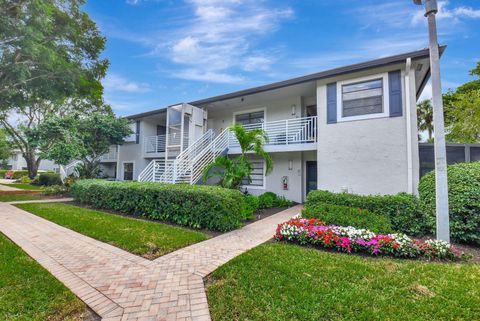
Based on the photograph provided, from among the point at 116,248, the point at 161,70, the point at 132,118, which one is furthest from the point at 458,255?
the point at 132,118

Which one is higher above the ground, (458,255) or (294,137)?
(294,137)

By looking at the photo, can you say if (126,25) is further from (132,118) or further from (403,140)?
(403,140)

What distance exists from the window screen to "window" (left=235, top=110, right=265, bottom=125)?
5.23 m

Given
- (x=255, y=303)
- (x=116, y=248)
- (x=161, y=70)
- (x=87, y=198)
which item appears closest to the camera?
(x=255, y=303)

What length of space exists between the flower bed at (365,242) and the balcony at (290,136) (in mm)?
5138

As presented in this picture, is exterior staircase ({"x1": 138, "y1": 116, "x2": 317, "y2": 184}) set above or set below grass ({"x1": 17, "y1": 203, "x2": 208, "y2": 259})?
above

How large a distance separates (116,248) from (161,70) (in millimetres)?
12787

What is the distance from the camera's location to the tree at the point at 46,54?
9.26m

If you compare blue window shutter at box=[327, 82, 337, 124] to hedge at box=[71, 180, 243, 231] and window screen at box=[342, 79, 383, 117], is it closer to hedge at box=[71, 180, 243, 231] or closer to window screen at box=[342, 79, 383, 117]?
window screen at box=[342, 79, 383, 117]

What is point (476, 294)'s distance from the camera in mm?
3053

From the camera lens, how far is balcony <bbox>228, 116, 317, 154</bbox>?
1015cm

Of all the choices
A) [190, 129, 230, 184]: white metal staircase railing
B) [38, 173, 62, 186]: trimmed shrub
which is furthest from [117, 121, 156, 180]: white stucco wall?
[190, 129, 230, 184]: white metal staircase railing

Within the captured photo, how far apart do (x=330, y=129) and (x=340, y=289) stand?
6.84 meters

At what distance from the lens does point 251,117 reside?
13.6 m
